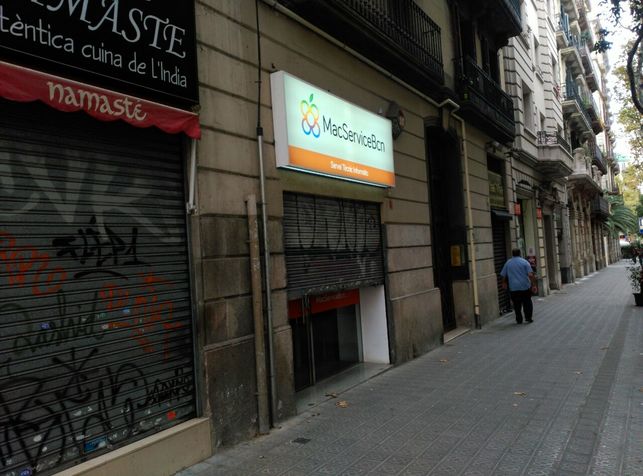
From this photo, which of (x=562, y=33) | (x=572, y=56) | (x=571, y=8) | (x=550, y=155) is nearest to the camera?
(x=550, y=155)

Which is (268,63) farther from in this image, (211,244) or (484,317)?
(484,317)

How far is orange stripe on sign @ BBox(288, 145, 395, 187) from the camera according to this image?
19.0 feet

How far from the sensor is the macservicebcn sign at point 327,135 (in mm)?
5586

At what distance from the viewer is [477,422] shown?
5.02 m

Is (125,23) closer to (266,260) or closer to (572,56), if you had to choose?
(266,260)

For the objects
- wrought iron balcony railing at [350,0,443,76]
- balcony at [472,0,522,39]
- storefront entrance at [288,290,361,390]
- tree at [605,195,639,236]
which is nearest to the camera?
storefront entrance at [288,290,361,390]

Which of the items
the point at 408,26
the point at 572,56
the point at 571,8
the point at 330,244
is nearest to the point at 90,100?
the point at 330,244

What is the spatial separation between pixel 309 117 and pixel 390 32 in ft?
10.5

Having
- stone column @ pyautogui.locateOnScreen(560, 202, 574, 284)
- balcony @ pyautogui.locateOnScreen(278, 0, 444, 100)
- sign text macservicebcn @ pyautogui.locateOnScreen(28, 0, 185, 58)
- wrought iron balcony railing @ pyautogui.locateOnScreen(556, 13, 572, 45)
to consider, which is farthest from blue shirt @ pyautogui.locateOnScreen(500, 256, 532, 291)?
wrought iron balcony railing @ pyautogui.locateOnScreen(556, 13, 572, 45)

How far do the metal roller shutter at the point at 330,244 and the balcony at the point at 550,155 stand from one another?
13946 mm

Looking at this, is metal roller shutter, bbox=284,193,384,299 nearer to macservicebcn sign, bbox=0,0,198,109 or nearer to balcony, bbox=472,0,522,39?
macservicebcn sign, bbox=0,0,198,109

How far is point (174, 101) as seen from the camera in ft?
13.9

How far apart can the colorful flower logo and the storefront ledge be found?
348 centimetres

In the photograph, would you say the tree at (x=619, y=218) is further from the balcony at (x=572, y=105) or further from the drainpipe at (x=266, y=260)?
the drainpipe at (x=266, y=260)
